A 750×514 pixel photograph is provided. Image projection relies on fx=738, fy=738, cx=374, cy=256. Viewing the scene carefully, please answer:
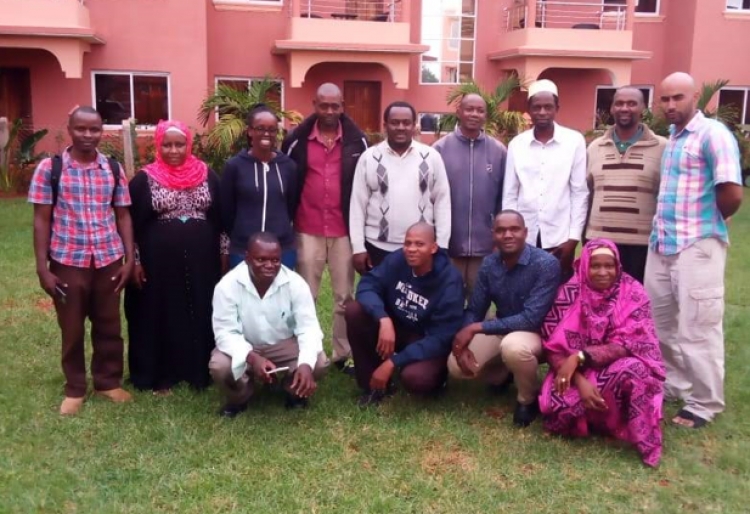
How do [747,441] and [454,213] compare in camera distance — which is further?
[454,213]

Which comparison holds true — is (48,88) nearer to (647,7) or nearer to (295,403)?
(295,403)

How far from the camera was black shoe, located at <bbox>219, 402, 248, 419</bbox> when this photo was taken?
15.2 feet

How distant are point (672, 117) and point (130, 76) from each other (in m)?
13.9

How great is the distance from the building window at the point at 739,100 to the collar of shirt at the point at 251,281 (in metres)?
18.3

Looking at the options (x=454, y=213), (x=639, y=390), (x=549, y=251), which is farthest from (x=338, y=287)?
(x=639, y=390)

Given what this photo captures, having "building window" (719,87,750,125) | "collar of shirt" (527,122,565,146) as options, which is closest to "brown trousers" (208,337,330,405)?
"collar of shirt" (527,122,565,146)

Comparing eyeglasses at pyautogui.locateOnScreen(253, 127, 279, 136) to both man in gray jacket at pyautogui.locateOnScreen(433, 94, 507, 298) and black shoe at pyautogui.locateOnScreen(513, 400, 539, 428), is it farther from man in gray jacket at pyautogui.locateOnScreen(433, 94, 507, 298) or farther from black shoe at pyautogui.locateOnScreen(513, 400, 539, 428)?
black shoe at pyautogui.locateOnScreen(513, 400, 539, 428)

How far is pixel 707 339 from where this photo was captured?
177 inches

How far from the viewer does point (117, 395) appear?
4836 millimetres

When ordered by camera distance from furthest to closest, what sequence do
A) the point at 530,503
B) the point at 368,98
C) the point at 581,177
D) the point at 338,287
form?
1. the point at 368,98
2. the point at 338,287
3. the point at 581,177
4. the point at 530,503

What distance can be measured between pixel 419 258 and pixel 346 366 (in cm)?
137

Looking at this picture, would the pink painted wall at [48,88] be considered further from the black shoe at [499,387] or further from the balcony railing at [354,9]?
the black shoe at [499,387]

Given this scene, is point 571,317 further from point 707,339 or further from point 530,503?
point 530,503

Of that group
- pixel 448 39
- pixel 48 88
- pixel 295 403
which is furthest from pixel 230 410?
pixel 448 39
